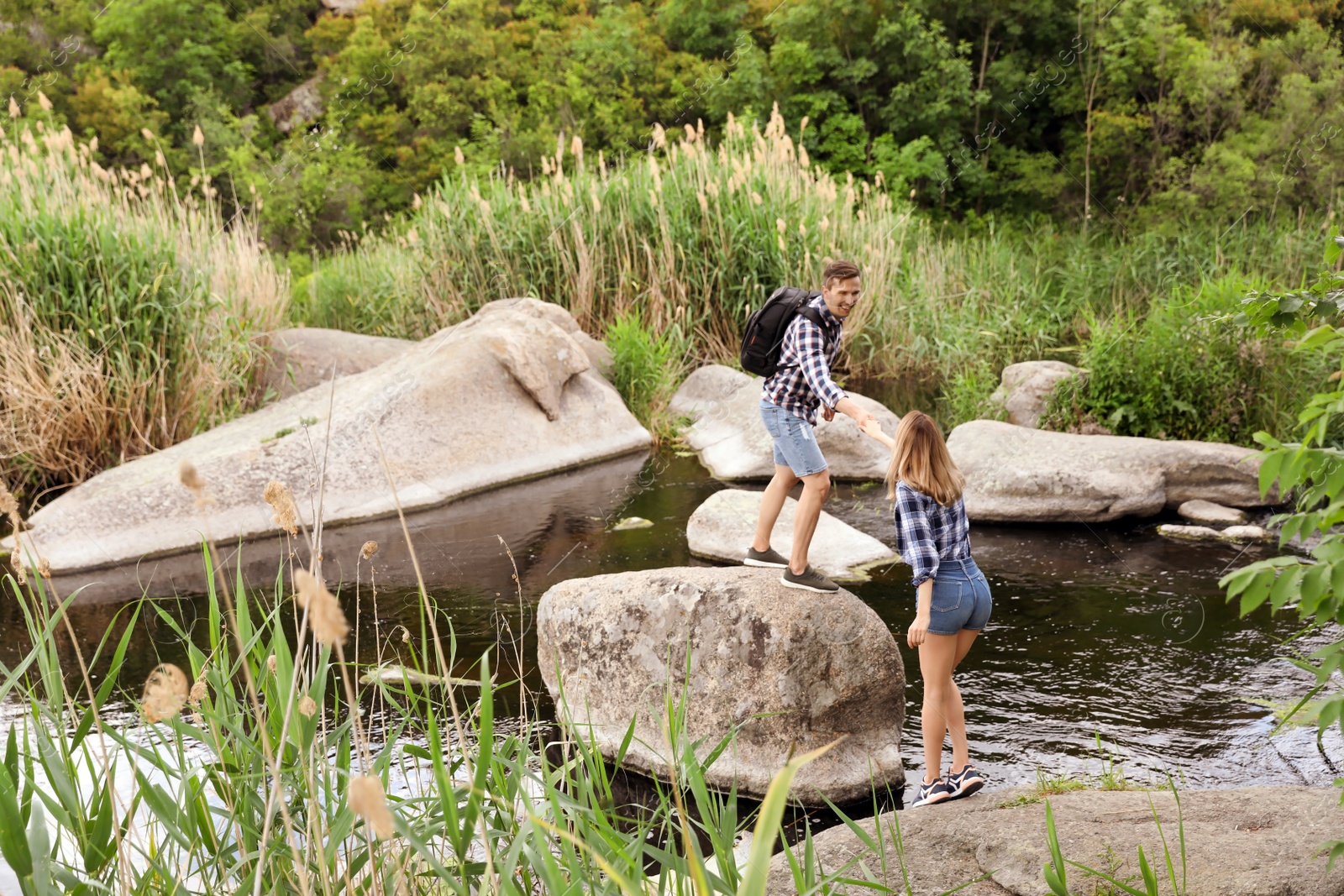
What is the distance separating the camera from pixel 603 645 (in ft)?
13.8

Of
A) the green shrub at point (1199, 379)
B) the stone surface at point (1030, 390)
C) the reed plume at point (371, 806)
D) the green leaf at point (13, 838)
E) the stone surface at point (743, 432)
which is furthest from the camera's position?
the stone surface at point (1030, 390)

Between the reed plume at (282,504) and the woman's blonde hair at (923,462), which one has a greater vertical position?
the reed plume at (282,504)

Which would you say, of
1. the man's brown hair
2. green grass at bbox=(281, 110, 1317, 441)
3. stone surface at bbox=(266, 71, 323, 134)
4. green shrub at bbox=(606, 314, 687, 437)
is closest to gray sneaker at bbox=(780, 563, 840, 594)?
the man's brown hair

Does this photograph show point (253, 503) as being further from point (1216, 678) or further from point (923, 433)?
point (1216, 678)

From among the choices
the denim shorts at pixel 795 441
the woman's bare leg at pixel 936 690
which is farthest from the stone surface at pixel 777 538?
the woman's bare leg at pixel 936 690

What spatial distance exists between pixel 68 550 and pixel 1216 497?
715 cm

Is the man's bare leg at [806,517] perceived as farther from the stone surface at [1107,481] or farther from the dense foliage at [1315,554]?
the stone surface at [1107,481]

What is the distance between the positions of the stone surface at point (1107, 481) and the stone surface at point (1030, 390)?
149 centimetres

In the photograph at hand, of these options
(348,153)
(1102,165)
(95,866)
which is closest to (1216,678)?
(95,866)

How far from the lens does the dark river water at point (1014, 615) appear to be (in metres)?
4.05

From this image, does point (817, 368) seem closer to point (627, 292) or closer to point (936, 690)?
point (936, 690)

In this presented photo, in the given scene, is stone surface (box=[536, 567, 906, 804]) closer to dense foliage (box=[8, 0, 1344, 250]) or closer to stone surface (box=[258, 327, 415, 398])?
stone surface (box=[258, 327, 415, 398])

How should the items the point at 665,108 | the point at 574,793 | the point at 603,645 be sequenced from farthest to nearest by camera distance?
the point at 665,108 → the point at 603,645 → the point at 574,793

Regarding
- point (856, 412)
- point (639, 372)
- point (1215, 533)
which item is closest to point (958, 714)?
point (856, 412)
